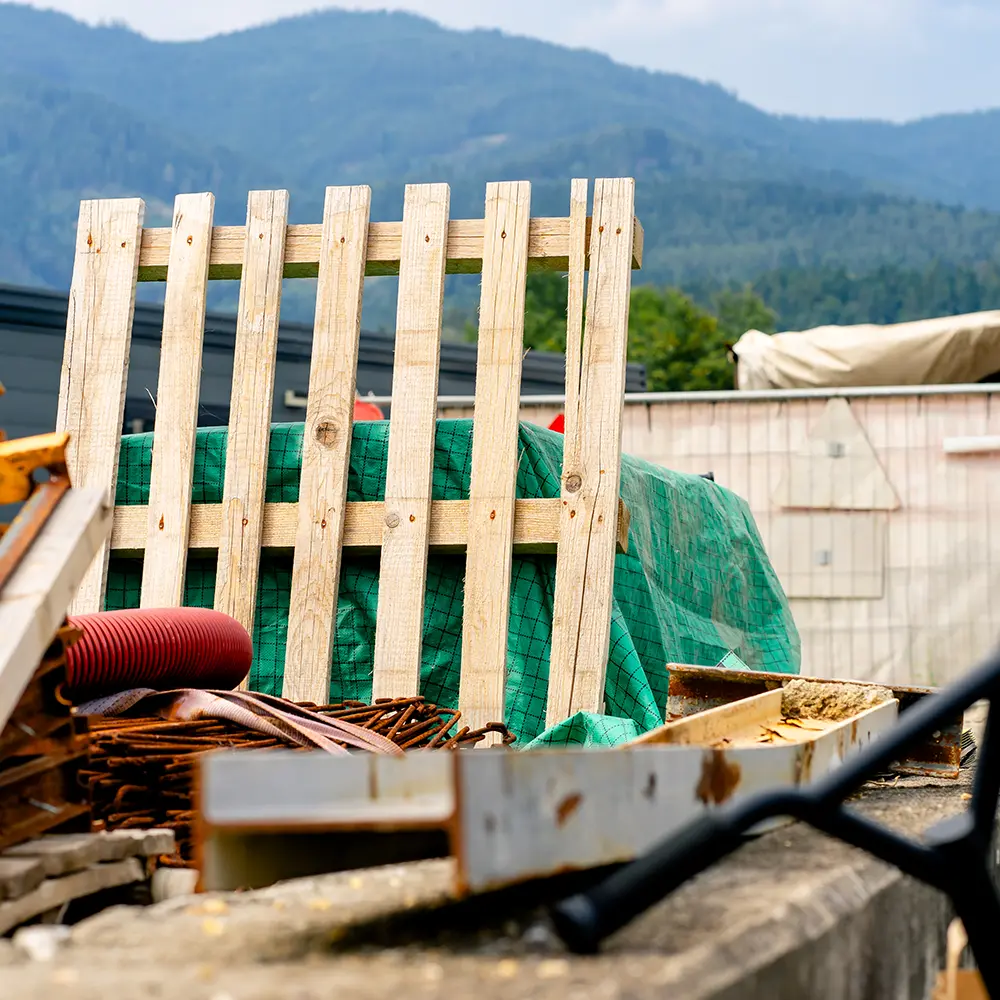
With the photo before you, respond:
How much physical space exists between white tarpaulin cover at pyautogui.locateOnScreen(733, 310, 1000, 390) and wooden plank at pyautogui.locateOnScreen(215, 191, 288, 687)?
8.42m

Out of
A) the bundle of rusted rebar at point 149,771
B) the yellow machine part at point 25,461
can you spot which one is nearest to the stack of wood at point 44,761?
the yellow machine part at point 25,461

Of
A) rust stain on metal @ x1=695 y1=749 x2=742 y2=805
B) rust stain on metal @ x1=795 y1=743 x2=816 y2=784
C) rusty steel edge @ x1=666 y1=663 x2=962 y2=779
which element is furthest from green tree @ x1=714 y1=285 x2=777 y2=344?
rust stain on metal @ x1=695 y1=749 x2=742 y2=805

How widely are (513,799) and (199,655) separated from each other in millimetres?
2140

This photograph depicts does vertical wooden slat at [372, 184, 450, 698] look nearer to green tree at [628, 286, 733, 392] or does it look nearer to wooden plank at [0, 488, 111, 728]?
wooden plank at [0, 488, 111, 728]

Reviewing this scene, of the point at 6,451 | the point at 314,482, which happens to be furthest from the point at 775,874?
the point at 314,482

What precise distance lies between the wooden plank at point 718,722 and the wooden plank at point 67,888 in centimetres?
96

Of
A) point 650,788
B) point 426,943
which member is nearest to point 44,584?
point 426,943

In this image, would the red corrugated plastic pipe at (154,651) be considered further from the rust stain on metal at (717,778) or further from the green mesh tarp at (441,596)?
the rust stain on metal at (717,778)

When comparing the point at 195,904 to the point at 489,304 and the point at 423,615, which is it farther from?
the point at 489,304

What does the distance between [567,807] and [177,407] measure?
12.6 feet

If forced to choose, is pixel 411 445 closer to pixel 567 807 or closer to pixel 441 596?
pixel 441 596

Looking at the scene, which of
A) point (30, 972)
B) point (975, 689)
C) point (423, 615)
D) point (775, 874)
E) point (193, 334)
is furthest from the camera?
point (193, 334)

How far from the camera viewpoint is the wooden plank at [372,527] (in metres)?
4.96

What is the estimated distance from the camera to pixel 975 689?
69.8 inches
